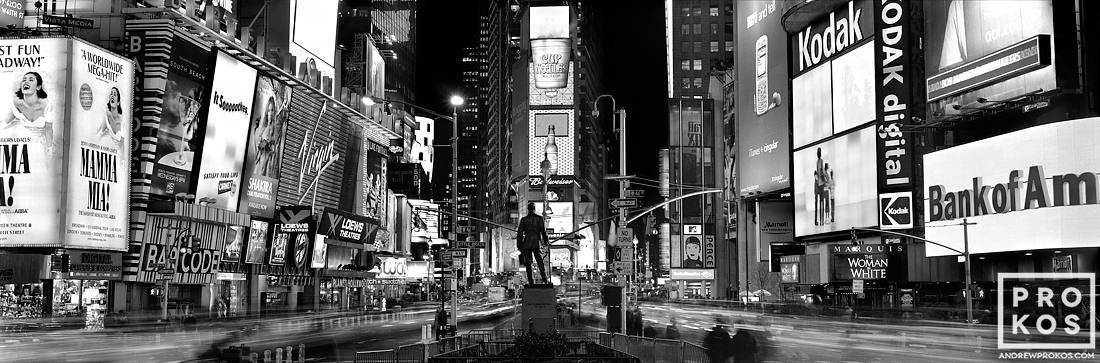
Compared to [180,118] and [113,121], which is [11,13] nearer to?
[113,121]

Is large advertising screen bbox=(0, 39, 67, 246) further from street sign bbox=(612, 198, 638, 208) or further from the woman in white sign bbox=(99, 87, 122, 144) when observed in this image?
→ street sign bbox=(612, 198, 638, 208)

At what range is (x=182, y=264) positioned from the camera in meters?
61.4

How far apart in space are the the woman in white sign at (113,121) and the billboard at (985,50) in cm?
5088

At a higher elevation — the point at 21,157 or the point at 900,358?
the point at 21,157

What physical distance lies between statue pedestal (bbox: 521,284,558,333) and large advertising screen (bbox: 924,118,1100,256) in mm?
42308

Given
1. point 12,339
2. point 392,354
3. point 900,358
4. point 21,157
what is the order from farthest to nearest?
point 21,157 → point 12,339 → point 900,358 → point 392,354

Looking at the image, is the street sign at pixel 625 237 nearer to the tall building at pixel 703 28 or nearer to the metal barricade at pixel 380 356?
the metal barricade at pixel 380 356

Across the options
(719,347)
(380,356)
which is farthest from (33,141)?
(719,347)

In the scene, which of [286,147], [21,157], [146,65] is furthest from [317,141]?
[21,157]

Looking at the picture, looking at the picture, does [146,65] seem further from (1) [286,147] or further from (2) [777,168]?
(2) [777,168]

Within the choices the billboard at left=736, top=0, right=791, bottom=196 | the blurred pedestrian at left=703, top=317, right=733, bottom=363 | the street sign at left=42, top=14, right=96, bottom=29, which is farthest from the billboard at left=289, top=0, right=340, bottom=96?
the blurred pedestrian at left=703, top=317, right=733, bottom=363

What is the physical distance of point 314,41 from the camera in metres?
80.0

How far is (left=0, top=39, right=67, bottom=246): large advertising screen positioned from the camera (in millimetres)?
47344

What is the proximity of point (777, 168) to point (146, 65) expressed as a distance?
60.9 m
